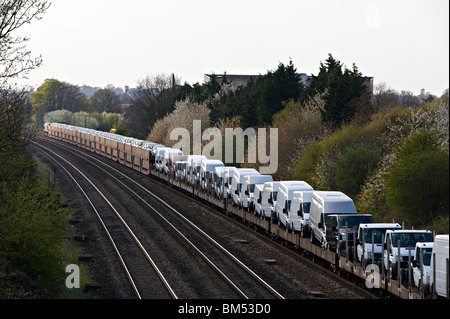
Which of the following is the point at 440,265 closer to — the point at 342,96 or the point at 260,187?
the point at 260,187

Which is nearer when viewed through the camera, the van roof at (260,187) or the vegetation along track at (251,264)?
the vegetation along track at (251,264)

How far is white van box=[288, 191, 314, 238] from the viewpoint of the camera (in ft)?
94.1

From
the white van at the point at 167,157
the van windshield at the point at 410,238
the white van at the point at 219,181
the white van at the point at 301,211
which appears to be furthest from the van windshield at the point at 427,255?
the white van at the point at 167,157

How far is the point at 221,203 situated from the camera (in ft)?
140

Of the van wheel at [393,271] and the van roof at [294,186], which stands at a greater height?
the van roof at [294,186]

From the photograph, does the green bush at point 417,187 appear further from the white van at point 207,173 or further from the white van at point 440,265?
the white van at point 207,173

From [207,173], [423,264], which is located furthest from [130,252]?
[207,173]

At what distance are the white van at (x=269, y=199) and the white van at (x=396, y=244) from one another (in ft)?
41.0

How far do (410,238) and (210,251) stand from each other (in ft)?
37.3

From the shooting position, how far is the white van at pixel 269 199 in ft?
110

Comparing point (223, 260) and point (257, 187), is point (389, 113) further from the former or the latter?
point (223, 260)

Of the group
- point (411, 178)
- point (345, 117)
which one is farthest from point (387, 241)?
point (345, 117)

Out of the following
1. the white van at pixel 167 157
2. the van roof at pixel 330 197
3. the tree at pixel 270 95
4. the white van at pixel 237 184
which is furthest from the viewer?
the tree at pixel 270 95

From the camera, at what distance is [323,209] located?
26.3 metres
